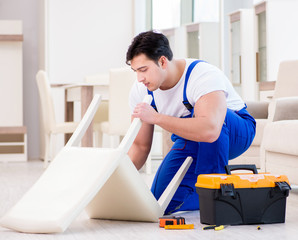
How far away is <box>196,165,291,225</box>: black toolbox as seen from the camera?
2.12 metres

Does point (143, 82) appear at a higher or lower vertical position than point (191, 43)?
lower

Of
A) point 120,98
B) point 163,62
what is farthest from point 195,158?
point 120,98

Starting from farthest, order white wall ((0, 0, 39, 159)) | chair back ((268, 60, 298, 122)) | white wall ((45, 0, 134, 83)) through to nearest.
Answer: white wall ((0, 0, 39, 159)) → white wall ((45, 0, 134, 83)) → chair back ((268, 60, 298, 122))

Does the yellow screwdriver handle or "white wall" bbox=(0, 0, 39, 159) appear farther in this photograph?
"white wall" bbox=(0, 0, 39, 159)

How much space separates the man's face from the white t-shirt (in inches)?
4.5

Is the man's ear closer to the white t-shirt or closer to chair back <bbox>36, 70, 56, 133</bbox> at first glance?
the white t-shirt

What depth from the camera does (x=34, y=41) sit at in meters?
7.16

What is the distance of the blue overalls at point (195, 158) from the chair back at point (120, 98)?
2.15 meters

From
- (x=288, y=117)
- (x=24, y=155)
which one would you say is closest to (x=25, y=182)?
(x=288, y=117)

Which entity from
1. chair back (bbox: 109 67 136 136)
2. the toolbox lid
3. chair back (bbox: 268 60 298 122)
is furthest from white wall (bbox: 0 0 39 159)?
A: the toolbox lid

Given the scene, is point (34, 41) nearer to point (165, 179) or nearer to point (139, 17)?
point (139, 17)

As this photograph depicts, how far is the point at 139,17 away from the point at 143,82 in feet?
15.1

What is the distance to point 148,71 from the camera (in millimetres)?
2287

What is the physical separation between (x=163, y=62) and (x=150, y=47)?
0.08 meters
